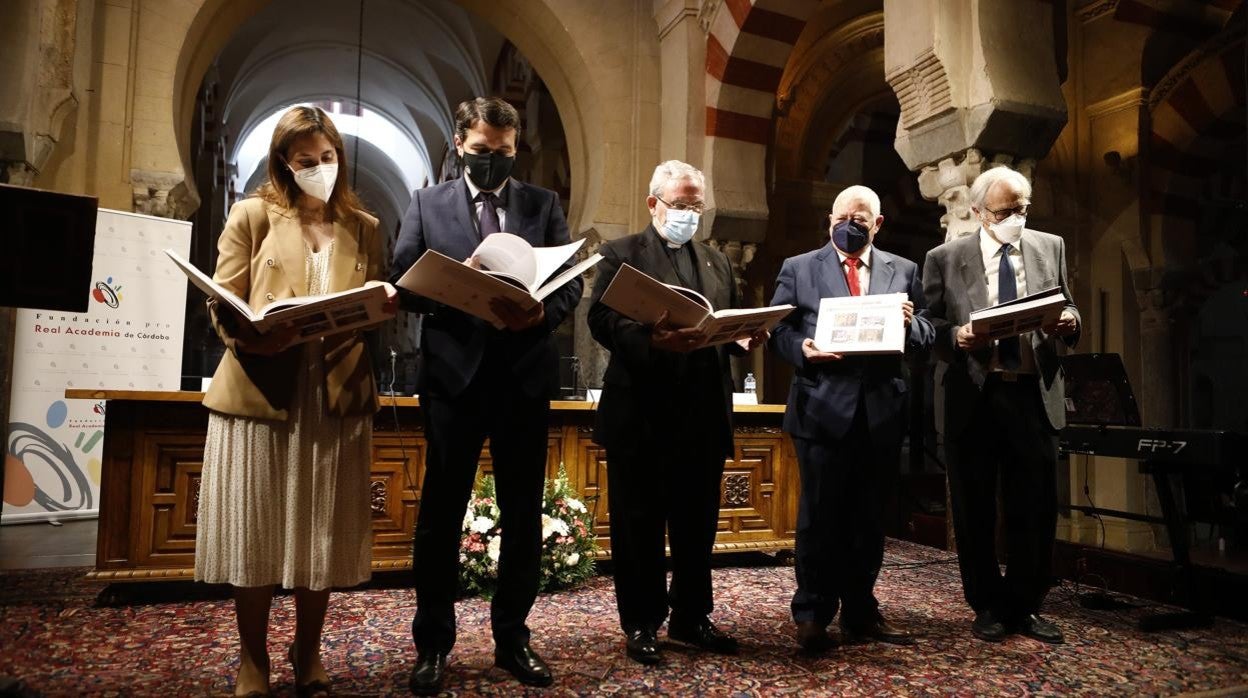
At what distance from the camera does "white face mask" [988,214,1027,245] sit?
A: 3225 millimetres

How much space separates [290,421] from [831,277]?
198 cm

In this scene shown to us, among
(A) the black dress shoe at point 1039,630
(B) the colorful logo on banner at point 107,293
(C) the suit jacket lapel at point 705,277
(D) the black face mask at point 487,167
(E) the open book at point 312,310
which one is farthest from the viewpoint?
(B) the colorful logo on banner at point 107,293

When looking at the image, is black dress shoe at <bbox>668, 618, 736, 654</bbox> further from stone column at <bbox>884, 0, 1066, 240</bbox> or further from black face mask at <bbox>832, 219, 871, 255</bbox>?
stone column at <bbox>884, 0, 1066, 240</bbox>

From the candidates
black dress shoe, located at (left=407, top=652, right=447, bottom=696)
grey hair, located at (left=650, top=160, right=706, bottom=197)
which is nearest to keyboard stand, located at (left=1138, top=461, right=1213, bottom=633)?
grey hair, located at (left=650, top=160, right=706, bottom=197)

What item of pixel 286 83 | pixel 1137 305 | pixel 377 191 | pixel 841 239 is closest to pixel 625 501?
pixel 841 239

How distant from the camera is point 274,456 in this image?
221cm

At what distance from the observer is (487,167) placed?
8.29ft

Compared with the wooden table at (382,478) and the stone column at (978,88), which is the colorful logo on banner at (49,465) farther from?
the stone column at (978,88)

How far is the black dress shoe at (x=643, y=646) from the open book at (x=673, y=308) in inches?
40.4

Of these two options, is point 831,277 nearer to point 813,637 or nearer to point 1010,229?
point 1010,229

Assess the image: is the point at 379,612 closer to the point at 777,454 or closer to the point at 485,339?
the point at 485,339

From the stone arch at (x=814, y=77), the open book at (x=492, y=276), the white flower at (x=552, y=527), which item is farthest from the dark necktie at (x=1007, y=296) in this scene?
the stone arch at (x=814, y=77)

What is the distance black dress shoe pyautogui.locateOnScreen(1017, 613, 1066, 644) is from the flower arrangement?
6.60ft

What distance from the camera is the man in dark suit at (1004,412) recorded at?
319 cm
